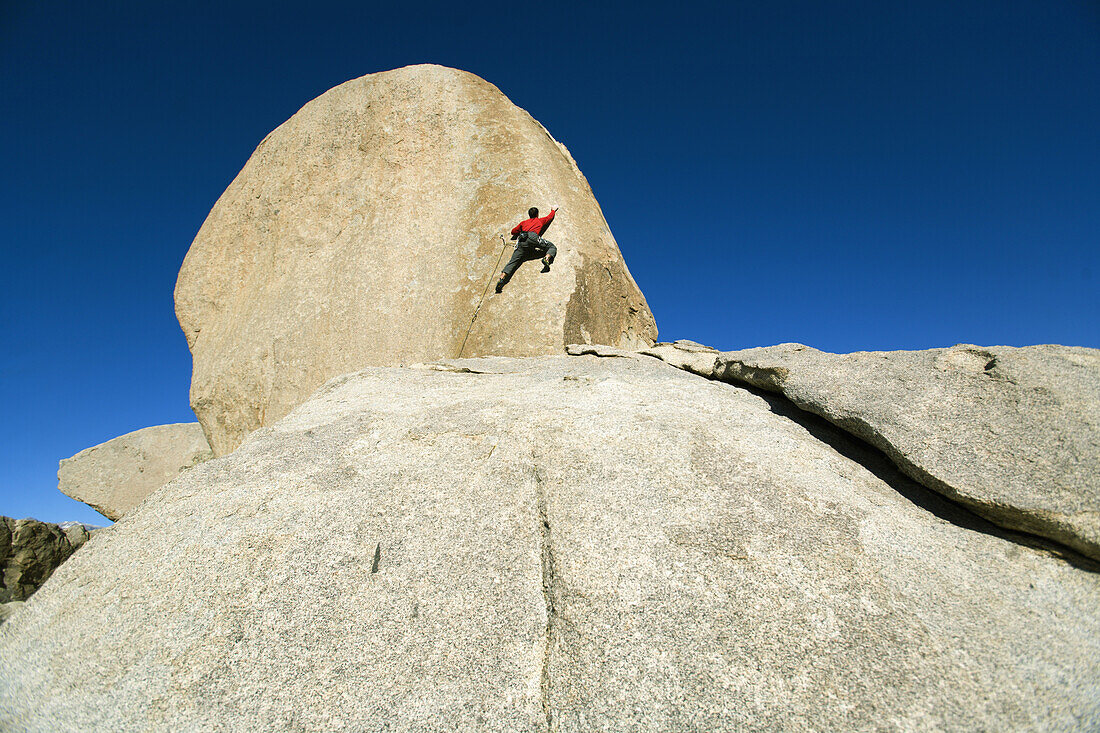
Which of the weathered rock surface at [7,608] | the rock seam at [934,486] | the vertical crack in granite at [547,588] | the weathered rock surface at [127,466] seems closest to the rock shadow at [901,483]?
the rock seam at [934,486]

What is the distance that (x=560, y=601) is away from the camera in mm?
2703

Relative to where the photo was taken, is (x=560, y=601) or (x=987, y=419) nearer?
(x=560, y=601)

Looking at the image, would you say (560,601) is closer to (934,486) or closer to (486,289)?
(934,486)

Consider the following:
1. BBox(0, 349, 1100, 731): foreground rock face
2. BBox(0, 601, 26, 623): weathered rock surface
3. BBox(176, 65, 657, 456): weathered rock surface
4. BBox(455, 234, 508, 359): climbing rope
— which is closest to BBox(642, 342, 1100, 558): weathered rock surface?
BBox(0, 349, 1100, 731): foreground rock face

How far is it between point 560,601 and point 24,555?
→ 830 cm

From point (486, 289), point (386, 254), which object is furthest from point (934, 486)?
point (386, 254)

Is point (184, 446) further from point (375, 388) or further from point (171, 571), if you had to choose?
point (171, 571)

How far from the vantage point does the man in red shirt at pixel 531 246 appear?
721 centimetres

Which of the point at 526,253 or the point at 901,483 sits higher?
the point at 526,253

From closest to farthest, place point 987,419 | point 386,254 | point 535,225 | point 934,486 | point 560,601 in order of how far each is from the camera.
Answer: point 560,601
point 934,486
point 987,419
point 535,225
point 386,254

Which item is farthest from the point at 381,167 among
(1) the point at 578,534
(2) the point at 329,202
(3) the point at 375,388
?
(1) the point at 578,534

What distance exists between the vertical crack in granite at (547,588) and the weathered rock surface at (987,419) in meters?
2.13

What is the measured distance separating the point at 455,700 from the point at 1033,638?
2.57 metres

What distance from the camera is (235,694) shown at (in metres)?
2.46
